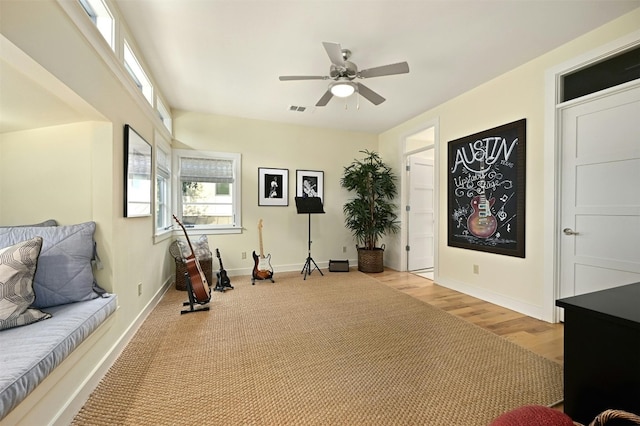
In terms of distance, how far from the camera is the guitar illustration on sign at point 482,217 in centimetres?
327

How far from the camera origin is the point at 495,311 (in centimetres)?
297

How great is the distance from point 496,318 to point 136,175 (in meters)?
3.78

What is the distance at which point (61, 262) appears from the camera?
67.2 inches

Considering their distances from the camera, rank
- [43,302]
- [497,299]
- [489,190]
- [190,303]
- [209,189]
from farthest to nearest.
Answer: [209,189], [489,190], [497,299], [190,303], [43,302]

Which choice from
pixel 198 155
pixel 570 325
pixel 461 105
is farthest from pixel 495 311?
pixel 198 155

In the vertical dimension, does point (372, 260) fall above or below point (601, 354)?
below

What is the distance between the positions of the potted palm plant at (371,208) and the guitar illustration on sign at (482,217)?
5.17 feet

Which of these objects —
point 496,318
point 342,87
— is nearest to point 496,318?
point 496,318

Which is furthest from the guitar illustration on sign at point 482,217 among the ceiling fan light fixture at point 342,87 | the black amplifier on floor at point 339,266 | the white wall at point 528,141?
the black amplifier on floor at point 339,266

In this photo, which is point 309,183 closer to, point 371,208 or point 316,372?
point 371,208

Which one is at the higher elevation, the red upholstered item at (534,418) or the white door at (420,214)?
the white door at (420,214)

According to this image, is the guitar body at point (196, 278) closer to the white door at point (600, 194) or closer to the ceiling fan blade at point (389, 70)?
the ceiling fan blade at point (389, 70)

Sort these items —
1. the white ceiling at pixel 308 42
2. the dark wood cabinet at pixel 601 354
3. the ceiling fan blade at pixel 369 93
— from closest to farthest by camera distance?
the dark wood cabinet at pixel 601 354 < the white ceiling at pixel 308 42 < the ceiling fan blade at pixel 369 93

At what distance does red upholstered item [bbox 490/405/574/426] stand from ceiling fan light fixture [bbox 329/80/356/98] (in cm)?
259
